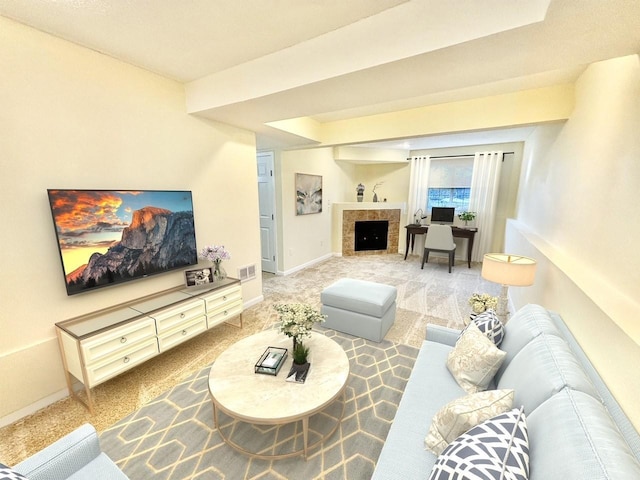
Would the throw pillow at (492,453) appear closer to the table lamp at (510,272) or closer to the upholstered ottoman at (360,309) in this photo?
the table lamp at (510,272)

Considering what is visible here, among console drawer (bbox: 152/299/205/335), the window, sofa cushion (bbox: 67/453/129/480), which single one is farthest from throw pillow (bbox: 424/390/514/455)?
the window

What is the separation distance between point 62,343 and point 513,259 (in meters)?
3.56

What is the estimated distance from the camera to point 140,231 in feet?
7.37

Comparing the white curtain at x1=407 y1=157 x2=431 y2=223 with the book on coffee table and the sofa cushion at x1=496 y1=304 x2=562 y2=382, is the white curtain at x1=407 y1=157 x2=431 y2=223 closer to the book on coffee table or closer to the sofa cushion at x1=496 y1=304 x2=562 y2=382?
the sofa cushion at x1=496 y1=304 x2=562 y2=382

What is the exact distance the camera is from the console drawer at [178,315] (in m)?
2.16

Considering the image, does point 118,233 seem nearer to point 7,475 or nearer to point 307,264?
point 7,475

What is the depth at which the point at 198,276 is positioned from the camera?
2.66 meters

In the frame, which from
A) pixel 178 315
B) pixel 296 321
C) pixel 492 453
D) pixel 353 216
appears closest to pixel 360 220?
pixel 353 216

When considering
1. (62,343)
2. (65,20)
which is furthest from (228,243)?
(65,20)

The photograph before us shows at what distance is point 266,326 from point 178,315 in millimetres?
1009

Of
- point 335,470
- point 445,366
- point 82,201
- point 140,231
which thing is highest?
point 82,201

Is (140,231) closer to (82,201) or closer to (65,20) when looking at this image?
(82,201)

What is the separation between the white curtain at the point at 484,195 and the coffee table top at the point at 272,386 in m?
4.88


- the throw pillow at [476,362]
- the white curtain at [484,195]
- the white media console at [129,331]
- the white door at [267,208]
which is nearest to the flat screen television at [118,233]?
the white media console at [129,331]
